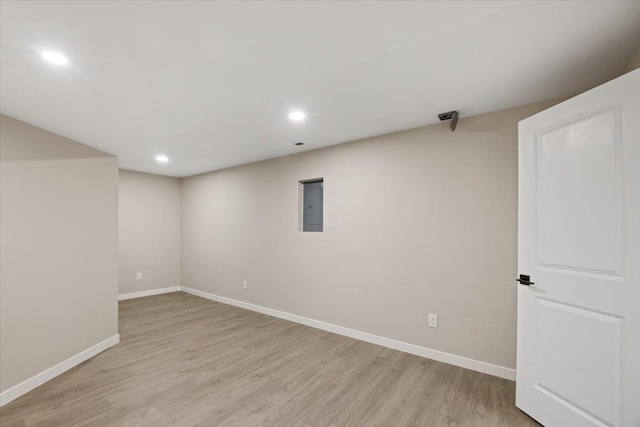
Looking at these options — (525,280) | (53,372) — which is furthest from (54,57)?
(525,280)

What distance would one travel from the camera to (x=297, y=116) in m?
2.60

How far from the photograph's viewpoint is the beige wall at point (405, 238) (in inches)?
96.3

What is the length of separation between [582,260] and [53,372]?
4.19 meters

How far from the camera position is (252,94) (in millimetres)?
2152

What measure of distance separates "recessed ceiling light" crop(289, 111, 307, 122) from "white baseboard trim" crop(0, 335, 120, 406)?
10.3 ft

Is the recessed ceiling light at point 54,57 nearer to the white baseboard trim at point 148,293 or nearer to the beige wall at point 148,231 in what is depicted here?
the beige wall at point 148,231

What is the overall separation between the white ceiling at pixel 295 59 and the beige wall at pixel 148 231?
8.65ft

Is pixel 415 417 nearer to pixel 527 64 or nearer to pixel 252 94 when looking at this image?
pixel 527 64

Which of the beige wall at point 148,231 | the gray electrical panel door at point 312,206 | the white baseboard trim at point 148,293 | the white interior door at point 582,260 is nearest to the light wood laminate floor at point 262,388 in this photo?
the white interior door at point 582,260

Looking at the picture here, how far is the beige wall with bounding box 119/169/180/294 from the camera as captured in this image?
5031 millimetres

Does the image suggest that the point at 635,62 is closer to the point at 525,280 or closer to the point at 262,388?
the point at 525,280

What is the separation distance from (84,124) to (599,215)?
3995 mm

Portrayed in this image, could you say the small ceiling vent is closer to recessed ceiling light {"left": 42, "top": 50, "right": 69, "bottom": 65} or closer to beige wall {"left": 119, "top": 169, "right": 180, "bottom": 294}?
recessed ceiling light {"left": 42, "top": 50, "right": 69, "bottom": 65}

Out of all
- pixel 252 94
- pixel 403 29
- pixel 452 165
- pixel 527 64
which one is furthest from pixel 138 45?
pixel 452 165
